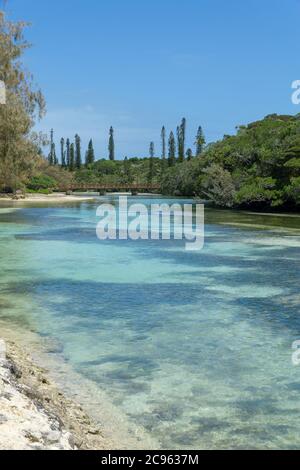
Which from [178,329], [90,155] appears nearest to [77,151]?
[90,155]

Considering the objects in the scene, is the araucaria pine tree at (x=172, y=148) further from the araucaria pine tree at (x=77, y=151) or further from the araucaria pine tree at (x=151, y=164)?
the araucaria pine tree at (x=77, y=151)

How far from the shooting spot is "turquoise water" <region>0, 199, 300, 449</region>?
4.88 metres

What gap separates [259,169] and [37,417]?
37464mm

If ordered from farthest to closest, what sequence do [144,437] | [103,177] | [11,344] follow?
1. [103,177]
2. [11,344]
3. [144,437]

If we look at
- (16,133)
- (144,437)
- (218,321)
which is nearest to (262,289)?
(218,321)

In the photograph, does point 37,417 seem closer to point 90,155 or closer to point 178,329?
point 178,329

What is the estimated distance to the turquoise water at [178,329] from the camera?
4.88 m

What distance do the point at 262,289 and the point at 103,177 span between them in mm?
92891

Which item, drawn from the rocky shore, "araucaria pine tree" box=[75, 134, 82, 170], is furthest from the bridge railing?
the rocky shore

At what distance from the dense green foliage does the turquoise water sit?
2055 centimetres

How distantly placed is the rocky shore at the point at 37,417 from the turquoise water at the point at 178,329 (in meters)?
0.51

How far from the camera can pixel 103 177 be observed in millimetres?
102125

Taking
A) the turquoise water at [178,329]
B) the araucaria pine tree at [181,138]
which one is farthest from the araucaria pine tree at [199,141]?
the turquoise water at [178,329]
